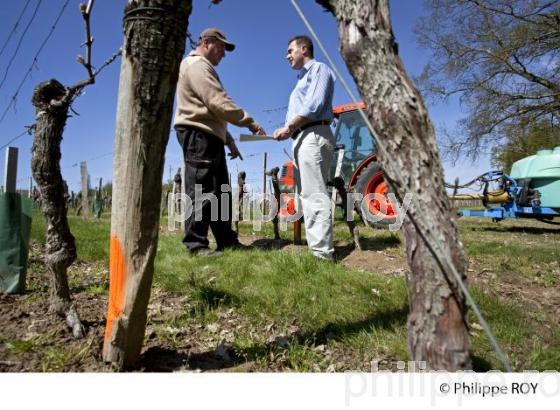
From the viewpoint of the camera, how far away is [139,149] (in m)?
1.54

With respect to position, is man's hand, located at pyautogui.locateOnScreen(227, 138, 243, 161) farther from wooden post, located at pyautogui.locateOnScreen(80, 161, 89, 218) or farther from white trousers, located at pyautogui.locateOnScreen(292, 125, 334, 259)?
wooden post, located at pyautogui.locateOnScreen(80, 161, 89, 218)

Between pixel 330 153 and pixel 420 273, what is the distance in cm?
257

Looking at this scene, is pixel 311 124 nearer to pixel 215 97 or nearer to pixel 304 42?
pixel 304 42

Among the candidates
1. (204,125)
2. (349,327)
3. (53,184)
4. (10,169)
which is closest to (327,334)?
(349,327)

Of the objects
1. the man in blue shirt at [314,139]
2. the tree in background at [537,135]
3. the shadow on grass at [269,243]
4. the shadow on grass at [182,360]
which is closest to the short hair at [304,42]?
the man in blue shirt at [314,139]

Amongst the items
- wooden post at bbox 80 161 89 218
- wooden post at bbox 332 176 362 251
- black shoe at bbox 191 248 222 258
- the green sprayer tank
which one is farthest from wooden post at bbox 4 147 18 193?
wooden post at bbox 80 161 89 218

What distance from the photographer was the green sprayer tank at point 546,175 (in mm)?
7414

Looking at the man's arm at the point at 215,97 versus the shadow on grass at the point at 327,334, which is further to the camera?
the man's arm at the point at 215,97

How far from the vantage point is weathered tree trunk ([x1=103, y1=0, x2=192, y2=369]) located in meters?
1.51

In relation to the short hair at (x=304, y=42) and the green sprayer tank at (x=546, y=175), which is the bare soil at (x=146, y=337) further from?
the green sprayer tank at (x=546, y=175)

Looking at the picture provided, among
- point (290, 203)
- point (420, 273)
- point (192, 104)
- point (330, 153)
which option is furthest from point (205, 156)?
point (290, 203)

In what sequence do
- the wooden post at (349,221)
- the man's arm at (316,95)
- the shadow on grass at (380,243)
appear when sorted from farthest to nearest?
the shadow on grass at (380,243)
the wooden post at (349,221)
the man's arm at (316,95)

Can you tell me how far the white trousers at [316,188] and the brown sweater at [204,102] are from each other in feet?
2.24

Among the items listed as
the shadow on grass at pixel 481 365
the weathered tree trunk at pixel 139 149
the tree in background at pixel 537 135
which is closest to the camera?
the weathered tree trunk at pixel 139 149
